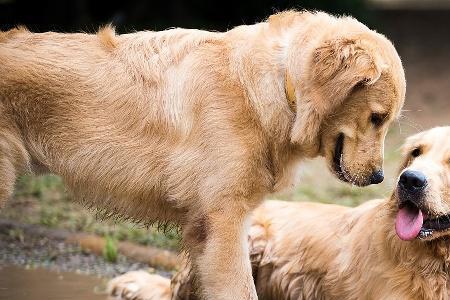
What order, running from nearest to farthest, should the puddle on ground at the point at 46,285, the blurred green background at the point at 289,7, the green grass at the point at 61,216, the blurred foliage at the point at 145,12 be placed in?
1. the puddle on ground at the point at 46,285
2. the green grass at the point at 61,216
3. the blurred green background at the point at 289,7
4. the blurred foliage at the point at 145,12

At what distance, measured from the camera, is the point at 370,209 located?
5.95 meters

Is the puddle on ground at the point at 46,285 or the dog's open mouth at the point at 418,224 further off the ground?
the dog's open mouth at the point at 418,224

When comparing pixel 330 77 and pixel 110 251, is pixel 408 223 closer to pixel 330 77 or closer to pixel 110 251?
pixel 330 77

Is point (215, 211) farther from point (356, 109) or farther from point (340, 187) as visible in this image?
point (340, 187)

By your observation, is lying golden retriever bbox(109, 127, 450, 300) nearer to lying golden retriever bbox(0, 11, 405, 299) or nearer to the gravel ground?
lying golden retriever bbox(0, 11, 405, 299)

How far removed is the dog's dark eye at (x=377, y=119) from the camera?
16.8 feet

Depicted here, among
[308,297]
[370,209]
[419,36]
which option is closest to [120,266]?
[308,297]

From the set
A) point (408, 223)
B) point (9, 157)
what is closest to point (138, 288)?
point (9, 157)

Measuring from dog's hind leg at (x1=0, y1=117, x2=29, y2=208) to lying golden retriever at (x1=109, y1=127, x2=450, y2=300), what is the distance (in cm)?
147

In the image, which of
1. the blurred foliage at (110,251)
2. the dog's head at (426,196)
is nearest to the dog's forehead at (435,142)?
the dog's head at (426,196)

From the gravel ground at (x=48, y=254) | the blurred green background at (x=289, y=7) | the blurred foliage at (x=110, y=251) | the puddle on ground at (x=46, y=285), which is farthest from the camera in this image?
the blurred green background at (x=289, y=7)

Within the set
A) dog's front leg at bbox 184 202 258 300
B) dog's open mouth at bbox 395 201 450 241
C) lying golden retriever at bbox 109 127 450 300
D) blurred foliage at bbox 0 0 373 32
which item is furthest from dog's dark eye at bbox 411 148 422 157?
blurred foliage at bbox 0 0 373 32

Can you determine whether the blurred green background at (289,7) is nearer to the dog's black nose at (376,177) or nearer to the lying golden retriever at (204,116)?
the lying golden retriever at (204,116)

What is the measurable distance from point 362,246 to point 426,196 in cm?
80
